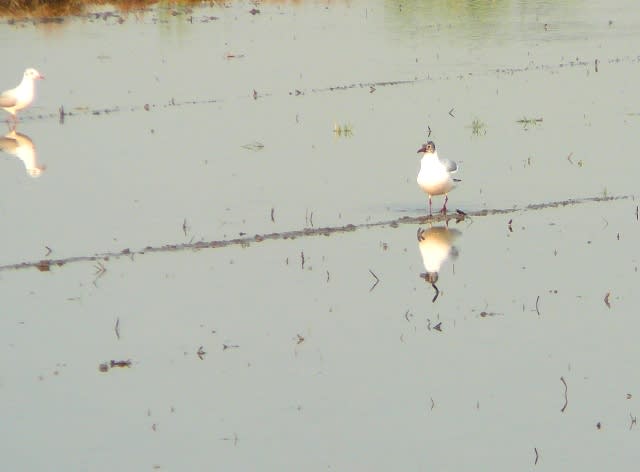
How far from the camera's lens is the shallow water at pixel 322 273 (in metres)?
9.33

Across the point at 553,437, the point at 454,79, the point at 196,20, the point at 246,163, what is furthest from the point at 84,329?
the point at 196,20

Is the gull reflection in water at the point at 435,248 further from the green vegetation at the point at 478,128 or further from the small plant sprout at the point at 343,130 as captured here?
the small plant sprout at the point at 343,130

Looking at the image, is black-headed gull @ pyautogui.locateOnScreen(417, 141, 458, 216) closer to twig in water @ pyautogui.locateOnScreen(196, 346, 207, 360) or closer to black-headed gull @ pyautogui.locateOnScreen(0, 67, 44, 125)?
twig in water @ pyautogui.locateOnScreen(196, 346, 207, 360)

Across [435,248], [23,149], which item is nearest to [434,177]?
[435,248]

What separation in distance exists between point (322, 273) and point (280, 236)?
54.3 inches

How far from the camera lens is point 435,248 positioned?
1384 centimetres

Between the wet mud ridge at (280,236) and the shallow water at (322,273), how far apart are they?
2.6 inches

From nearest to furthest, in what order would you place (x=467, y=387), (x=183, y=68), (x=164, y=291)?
(x=467, y=387)
(x=164, y=291)
(x=183, y=68)

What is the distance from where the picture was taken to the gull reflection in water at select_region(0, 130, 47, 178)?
18.5 m

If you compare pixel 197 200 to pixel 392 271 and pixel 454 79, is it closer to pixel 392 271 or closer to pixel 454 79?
pixel 392 271

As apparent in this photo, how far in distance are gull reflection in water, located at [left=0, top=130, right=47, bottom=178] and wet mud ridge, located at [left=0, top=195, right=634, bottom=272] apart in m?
4.52

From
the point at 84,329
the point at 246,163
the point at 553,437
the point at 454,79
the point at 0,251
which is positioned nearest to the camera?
the point at 553,437

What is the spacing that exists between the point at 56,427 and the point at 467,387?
2.61m

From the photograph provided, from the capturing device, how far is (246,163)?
18188 mm
